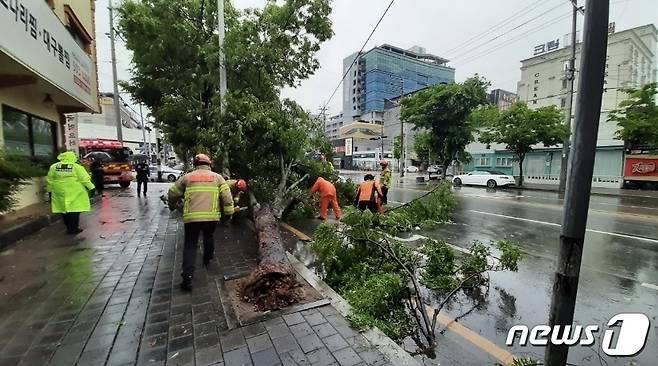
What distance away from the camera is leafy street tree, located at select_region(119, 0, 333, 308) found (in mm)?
7734

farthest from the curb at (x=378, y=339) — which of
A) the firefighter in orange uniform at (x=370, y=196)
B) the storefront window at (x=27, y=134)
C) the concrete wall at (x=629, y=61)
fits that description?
the concrete wall at (x=629, y=61)

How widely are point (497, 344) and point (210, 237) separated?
12.3 feet

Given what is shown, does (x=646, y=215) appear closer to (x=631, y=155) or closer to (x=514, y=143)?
(x=514, y=143)

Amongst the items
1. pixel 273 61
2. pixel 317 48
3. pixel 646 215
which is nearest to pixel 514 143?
pixel 646 215

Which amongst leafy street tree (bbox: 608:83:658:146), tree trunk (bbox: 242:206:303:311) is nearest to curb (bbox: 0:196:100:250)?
tree trunk (bbox: 242:206:303:311)

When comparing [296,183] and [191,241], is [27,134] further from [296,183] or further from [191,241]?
[191,241]

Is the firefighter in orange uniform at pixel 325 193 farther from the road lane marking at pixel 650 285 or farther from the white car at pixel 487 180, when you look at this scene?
the white car at pixel 487 180

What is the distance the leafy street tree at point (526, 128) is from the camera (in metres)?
20.1

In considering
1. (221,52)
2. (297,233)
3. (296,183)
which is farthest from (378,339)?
(221,52)

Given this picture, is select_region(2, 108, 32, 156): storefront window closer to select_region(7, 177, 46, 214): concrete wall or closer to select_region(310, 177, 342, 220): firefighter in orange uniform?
select_region(7, 177, 46, 214): concrete wall

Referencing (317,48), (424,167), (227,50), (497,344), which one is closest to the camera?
(497,344)

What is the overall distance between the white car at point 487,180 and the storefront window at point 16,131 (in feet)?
71.7

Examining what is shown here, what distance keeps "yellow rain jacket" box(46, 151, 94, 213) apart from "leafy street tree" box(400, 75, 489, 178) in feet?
65.9

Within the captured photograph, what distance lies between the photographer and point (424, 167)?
1938 inches
